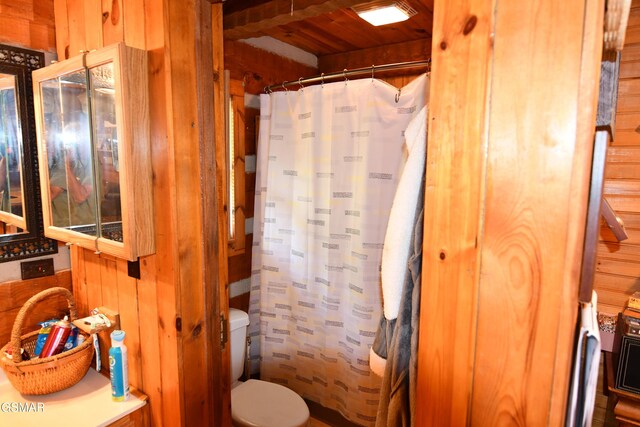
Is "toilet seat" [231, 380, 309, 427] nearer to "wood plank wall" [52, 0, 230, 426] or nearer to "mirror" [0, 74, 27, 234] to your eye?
"wood plank wall" [52, 0, 230, 426]

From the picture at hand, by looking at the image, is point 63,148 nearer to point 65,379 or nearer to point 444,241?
point 65,379

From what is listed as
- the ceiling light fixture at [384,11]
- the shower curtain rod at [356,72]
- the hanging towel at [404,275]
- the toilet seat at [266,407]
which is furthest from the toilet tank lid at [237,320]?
the ceiling light fixture at [384,11]

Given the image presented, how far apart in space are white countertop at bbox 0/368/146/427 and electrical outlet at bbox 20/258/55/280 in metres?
0.39

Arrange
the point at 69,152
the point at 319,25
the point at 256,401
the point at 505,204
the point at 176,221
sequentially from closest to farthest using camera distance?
the point at 505,204, the point at 176,221, the point at 69,152, the point at 256,401, the point at 319,25

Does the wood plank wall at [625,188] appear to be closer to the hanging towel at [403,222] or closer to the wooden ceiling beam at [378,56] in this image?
the wooden ceiling beam at [378,56]

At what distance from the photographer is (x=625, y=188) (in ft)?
5.79

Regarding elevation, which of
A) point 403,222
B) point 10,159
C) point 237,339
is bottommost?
point 237,339

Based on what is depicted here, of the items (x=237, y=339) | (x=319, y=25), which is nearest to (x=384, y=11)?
(x=319, y=25)

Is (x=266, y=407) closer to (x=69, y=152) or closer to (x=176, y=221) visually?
(x=176, y=221)

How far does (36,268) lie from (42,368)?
0.49 meters

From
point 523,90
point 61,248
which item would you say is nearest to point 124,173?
point 61,248

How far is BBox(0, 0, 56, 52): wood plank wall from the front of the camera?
56.9 inches

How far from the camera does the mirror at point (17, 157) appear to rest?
1.48m

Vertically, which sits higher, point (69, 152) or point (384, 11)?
point (384, 11)
